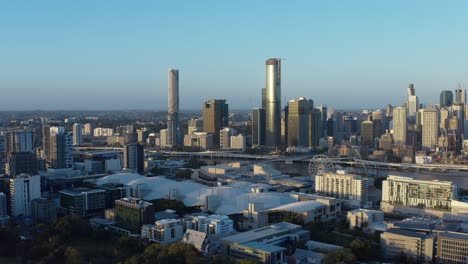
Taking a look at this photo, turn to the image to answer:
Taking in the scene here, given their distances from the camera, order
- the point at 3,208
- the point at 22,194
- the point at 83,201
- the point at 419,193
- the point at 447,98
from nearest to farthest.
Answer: the point at 3,208
the point at 22,194
the point at 83,201
the point at 419,193
the point at 447,98

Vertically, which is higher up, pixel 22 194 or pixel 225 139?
pixel 225 139

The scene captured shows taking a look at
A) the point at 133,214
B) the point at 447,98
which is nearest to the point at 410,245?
the point at 133,214

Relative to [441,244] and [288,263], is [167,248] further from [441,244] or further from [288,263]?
[441,244]

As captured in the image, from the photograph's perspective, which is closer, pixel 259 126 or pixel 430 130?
pixel 430 130

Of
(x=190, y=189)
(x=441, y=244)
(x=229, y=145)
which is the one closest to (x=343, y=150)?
(x=229, y=145)

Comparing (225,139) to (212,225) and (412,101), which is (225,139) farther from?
(212,225)

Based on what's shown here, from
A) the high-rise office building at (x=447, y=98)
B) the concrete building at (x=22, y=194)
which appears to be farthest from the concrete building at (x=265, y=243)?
the high-rise office building at (x=447, y=98)

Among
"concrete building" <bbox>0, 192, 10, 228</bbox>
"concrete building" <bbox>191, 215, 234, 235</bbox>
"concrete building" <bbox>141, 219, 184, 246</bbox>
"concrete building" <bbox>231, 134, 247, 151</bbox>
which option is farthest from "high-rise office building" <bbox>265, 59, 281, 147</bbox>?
"concrete building" <bbox>141, 219, 184, 246</bbox>
